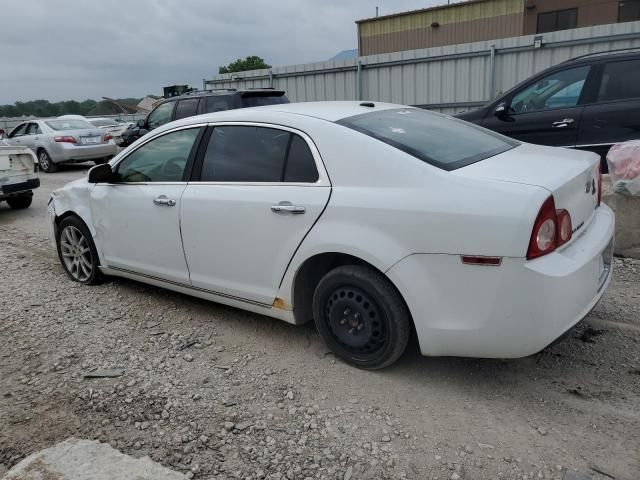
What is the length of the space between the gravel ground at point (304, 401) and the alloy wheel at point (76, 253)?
77 cm

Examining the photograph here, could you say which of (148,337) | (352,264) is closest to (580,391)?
(352,264)

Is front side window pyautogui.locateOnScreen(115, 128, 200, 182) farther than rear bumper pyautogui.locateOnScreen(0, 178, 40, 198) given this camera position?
No

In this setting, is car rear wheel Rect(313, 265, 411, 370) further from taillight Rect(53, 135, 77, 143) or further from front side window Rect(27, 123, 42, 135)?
front side window Rect(27, 123, 42, 135)

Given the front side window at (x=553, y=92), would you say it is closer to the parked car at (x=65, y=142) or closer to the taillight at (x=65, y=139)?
the parked car at (x=65, y=142)

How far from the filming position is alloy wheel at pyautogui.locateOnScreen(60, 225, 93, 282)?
494 centimetres

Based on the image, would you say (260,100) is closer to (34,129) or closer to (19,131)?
(34,129)

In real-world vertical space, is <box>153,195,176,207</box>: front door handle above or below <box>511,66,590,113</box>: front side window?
below

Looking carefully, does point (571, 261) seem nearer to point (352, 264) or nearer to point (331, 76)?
point (352, 264)

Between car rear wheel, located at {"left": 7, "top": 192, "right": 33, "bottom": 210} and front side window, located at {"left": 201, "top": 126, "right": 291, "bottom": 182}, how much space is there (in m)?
7.16

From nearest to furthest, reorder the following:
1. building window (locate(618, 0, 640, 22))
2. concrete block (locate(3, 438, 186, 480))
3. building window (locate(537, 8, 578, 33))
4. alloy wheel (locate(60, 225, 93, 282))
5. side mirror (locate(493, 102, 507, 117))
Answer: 1. concrete block (locate(3, 438, 186, 480))
2. alloy wheel (locate(60, 225, 93, 282))
3. side mirror (locate(493, 102, 507, 117))
4. building window (locate(618, 0, 640, 22))
5. building window (locate(537, 8, 578, 33))

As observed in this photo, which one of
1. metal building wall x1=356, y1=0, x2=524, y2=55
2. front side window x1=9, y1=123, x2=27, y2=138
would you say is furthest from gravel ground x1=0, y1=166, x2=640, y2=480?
metal building wall x1=356, y1=0, x2=524, y2=55

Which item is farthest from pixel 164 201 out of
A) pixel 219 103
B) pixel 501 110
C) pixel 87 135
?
pixel 87 135

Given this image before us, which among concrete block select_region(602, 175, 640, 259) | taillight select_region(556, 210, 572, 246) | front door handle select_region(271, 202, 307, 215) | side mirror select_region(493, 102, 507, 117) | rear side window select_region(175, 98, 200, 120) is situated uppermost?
rear side window select_region(175, 98, 200, 120)

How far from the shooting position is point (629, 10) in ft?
74.3
